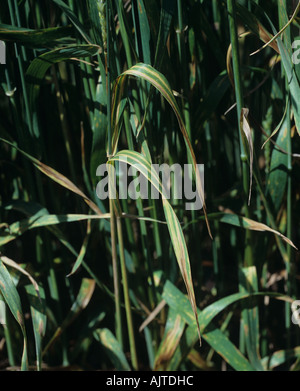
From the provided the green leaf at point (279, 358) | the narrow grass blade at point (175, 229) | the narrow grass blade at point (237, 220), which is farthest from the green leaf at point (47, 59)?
the green leaf at point (279, 358)

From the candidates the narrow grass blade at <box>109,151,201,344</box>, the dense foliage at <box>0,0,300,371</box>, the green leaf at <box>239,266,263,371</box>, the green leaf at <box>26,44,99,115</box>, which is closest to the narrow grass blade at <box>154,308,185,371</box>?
the dense foliage at <box>0,0,300,371</box>

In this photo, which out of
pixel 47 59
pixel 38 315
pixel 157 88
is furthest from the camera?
pixel 38 315

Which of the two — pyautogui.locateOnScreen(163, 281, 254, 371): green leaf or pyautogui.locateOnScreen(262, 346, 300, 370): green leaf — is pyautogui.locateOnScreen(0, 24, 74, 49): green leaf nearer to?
pyautogui.locateOnScreen(163, 281, 254, 371): green leaf

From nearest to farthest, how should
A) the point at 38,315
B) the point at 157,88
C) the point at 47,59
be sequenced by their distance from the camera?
the point at 157,88, the point at 47,59, the point at 38,315

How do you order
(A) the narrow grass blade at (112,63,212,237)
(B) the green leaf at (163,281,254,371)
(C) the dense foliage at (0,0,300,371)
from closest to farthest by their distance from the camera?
(A) the narrow grass blade at (112,63,212,237) < (C) the dense foliage at (0,0,300,371) < (B) the green leaf at (163,281,254,371)

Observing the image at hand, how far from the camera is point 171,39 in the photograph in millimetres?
815

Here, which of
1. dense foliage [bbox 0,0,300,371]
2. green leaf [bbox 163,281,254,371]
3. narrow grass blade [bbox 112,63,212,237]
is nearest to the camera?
narrow grass blade [bbox 112,63,212,237]

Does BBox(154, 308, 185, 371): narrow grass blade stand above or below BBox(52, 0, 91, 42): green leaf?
below

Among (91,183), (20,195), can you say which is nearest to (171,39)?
(91,183)

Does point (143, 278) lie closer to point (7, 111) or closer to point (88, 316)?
point (88, 316)

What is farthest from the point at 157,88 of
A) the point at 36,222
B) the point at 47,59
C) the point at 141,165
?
the point at 36,222

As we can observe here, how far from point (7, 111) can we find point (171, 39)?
38 cm

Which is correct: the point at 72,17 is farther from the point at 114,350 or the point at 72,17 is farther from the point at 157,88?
the point at 114,350

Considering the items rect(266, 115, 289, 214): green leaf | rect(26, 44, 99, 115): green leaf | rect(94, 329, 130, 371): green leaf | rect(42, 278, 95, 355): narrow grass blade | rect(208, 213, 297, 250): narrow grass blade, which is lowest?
rect(94, 329, 130, 371): green leaf
